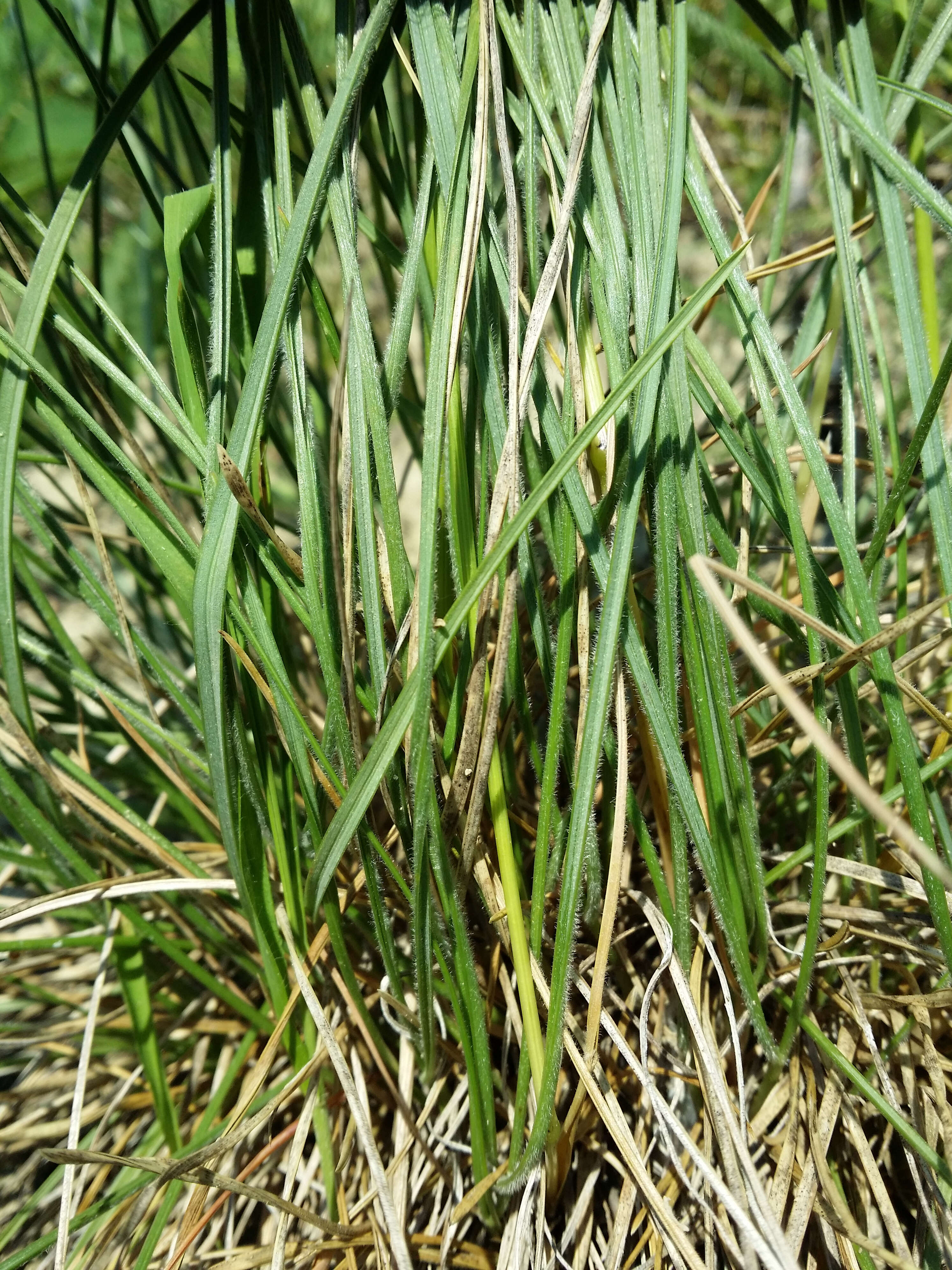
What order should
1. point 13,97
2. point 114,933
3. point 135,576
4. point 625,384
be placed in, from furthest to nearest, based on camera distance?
1. point 13,97
2. point 135,576
3. point 114,933
4. point 625,384

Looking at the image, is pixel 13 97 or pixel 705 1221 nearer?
pixel 705 1221

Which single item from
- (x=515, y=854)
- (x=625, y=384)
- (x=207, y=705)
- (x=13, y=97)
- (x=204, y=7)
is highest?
(x=13, y=97)

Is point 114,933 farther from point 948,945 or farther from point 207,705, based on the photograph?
point 948,945

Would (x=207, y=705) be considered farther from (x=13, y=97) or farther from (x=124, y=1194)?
(x=13, y=97)

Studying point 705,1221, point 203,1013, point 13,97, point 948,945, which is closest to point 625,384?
point 948,945

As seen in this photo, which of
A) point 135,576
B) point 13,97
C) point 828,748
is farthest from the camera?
point 13,97

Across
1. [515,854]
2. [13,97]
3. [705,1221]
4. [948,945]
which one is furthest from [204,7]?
[13,97]

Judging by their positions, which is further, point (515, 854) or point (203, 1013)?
point (203, 1013)

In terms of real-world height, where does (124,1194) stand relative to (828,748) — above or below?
below

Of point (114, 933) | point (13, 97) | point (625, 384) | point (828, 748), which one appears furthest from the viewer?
point (13, 97)
